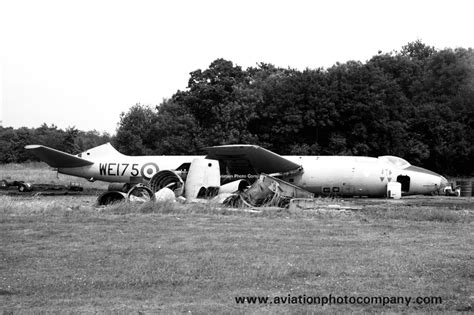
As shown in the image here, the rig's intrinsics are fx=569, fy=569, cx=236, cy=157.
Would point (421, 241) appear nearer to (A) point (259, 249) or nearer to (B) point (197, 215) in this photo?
(A) point (259, 249)

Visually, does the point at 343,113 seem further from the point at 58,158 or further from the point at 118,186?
the point at 58,158

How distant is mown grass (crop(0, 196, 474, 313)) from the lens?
6.12m

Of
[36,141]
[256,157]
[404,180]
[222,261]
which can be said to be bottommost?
[222,261]

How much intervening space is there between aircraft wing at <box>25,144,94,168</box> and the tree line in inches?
498

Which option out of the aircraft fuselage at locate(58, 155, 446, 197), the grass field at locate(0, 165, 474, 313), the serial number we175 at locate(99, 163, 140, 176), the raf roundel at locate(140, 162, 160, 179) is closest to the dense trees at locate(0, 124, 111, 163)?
the serial number we175 at locate(99, 163, 140, 176)

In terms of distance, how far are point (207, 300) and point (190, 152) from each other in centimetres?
3624

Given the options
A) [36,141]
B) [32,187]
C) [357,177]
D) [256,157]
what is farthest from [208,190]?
[36,141]

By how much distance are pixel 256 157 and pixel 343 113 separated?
1700 cm

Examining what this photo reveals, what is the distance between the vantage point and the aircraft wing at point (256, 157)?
21969 millimetres

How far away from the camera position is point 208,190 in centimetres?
1905

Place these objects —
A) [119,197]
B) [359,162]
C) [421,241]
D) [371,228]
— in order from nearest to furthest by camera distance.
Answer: [421,241] → [371,228] → [119,197] → [359,162]

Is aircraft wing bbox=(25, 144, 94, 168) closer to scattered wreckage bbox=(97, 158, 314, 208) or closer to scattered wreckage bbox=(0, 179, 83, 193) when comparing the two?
scattered wreckage bbox=(0, 179, 83, 193)

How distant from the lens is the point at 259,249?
365 inches

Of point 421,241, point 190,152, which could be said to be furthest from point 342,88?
point 421,241
